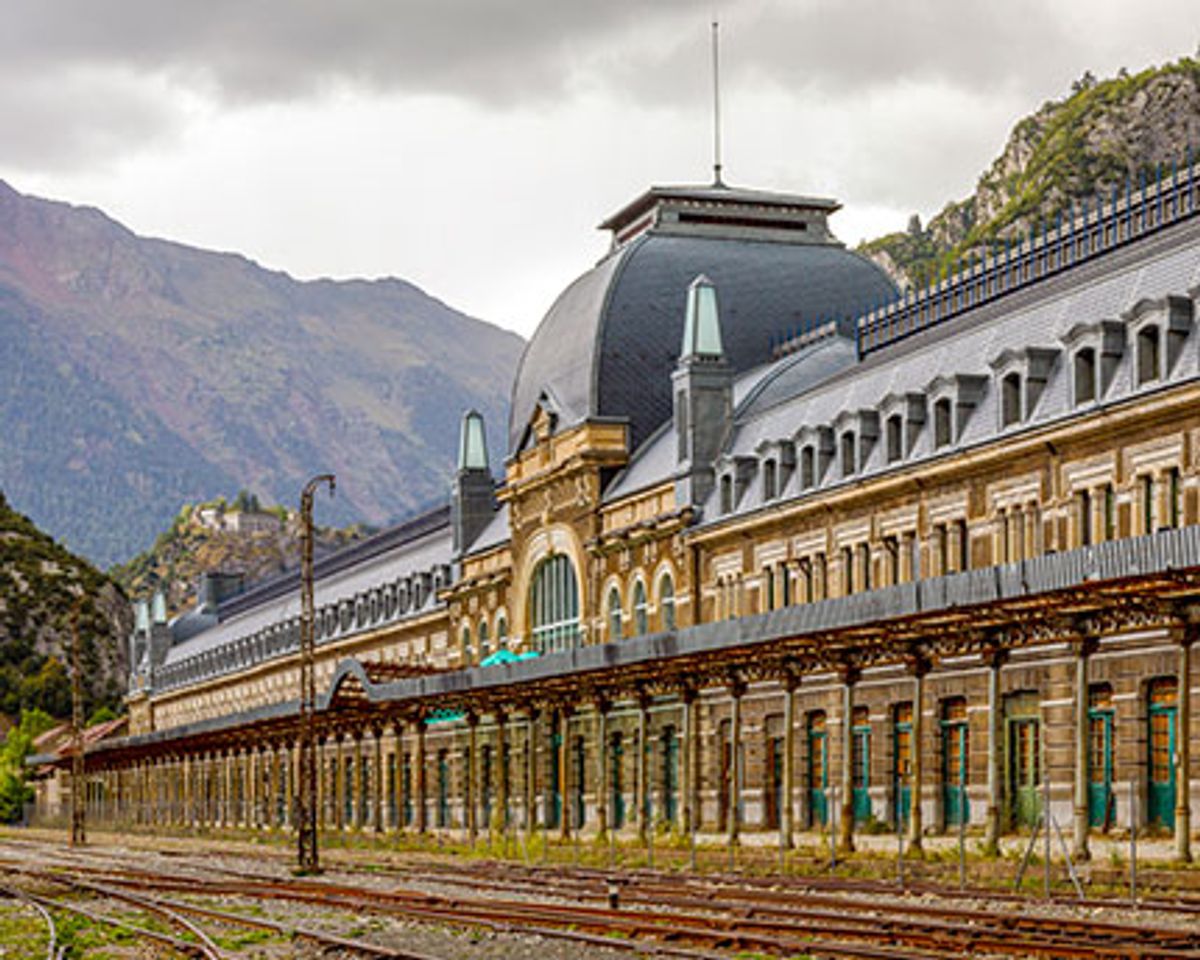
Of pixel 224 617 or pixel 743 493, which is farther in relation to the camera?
pixel 224 617

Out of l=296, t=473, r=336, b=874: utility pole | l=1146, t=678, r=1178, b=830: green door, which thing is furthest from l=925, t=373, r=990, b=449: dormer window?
l=296, t=473, r=336, b=874: utility pole

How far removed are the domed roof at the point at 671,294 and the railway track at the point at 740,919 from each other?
35890 millimetres

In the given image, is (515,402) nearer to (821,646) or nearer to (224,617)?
(821,646)

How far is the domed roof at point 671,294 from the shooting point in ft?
269

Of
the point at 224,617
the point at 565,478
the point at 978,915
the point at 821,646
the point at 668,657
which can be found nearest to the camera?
the point at 978,915

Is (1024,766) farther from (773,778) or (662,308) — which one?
(662,308)

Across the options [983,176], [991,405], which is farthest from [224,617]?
[991,405]

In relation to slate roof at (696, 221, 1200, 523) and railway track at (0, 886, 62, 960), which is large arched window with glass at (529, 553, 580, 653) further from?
railway track at (0, 886, 62, 960)

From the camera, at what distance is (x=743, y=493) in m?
69.6

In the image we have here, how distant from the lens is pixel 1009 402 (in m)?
53.4

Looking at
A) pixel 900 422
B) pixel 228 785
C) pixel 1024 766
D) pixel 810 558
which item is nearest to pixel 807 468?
pixel 810 558

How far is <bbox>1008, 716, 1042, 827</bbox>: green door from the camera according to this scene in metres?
51.0

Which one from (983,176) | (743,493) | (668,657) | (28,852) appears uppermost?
(983,176)

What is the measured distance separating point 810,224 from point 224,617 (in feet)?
298
